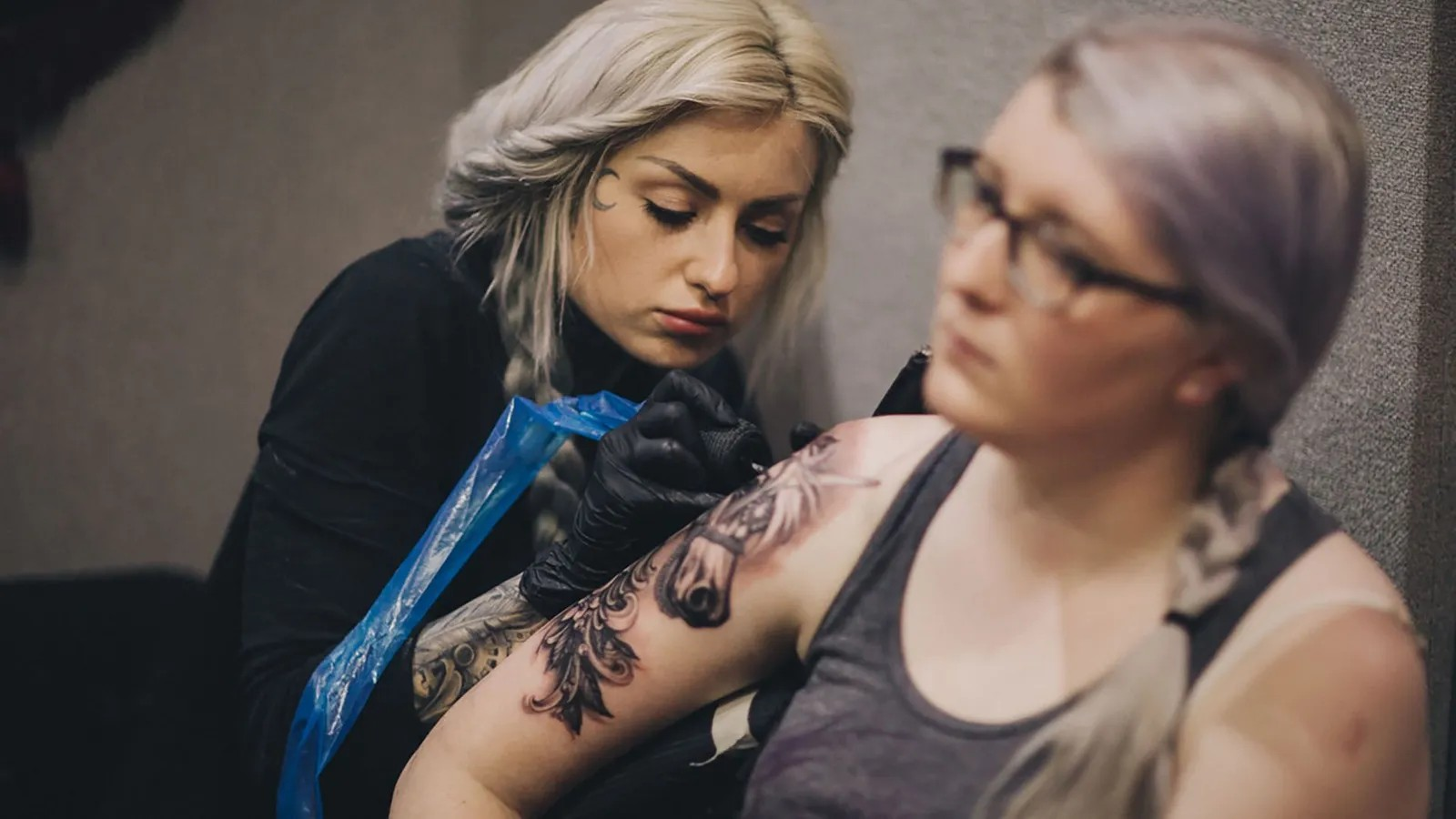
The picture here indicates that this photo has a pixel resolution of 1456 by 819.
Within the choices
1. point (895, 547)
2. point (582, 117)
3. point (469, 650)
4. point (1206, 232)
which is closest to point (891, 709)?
point (895, 547)

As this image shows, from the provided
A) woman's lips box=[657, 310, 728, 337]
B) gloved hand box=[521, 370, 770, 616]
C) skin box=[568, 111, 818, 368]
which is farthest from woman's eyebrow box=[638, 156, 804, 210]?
gloved hand box=[521, 370, 770, 616]

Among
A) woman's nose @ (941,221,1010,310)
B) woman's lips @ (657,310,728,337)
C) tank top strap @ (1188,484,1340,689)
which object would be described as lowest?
woman's lips @ (657,310,728,337)

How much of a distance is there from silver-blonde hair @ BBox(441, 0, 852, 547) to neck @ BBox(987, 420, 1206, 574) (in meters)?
0.54

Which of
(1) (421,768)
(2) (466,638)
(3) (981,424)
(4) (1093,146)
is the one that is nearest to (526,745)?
(1) (421,768)

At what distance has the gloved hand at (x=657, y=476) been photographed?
3.21 ft

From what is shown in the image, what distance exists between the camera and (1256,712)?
0.68 meters

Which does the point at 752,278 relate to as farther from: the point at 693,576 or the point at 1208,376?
the point at 1208,376

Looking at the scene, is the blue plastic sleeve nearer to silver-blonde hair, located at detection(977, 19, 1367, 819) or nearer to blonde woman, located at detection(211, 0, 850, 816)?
blonde woman, located at detection(211, 0, 850, 816)

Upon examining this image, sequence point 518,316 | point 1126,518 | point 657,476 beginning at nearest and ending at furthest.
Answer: point 1126,518
point 657,476
point 518,316

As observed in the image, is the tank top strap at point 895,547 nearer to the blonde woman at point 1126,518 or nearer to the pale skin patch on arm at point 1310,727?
the blonde woman at point 1126,518

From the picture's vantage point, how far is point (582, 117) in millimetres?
1216

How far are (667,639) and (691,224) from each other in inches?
17.3

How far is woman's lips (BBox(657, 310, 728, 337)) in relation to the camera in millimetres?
1229

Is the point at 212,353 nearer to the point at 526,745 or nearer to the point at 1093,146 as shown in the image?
the point at 526,745
